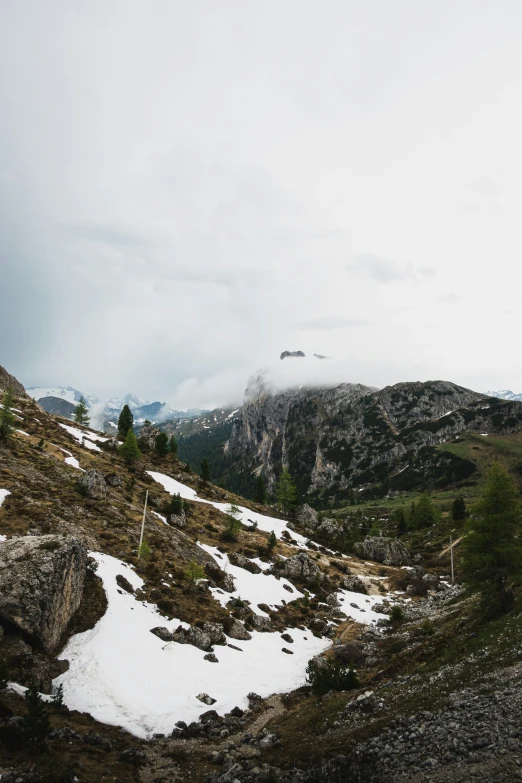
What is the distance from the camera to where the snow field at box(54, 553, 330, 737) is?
22953mm

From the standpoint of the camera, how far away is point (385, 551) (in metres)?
90.2

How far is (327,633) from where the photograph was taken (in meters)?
44.7

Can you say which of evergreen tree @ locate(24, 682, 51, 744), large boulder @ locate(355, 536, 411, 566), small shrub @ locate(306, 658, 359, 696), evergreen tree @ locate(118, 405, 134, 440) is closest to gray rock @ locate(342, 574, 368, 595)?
large boulder @ locate(355, 536, 411, 566)

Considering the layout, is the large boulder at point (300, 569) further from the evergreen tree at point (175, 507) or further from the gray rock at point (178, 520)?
the evergreen tree at point (175, 507)

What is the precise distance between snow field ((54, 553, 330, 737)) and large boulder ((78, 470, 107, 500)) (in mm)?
16813

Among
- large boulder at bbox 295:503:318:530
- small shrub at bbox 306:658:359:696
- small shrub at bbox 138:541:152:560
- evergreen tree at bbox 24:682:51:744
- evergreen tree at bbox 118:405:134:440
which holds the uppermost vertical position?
evergreen tree at bbox 118:405:134:440

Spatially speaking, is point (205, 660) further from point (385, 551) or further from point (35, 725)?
point (385, 551)

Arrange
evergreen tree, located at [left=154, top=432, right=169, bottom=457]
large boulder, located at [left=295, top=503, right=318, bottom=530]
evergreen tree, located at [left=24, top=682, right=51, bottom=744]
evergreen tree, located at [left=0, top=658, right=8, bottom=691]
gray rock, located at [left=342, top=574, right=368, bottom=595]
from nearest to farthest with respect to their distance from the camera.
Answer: evergreen tree, located at [left=24, top=682, right=51, bottom=744] → evergreen tree, located at [left=0, top=658, right=8, bottom=691] → gray rock, located at [left=342, top=574, right=368, bottom=595] → large boulder, located at [left=295, top=503, right=318, bottom=530] → evergreen tree, located at [left=154, top=432, right=169, bottom=457]

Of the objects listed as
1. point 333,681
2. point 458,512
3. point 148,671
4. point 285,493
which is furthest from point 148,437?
point 333,681

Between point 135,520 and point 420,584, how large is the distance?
165 feet

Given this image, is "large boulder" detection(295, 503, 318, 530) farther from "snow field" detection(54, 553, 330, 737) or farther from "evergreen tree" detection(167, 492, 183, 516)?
"snow field" detection(54, 553, 330, 737)

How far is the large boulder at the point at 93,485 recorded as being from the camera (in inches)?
2105

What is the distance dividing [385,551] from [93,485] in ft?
223

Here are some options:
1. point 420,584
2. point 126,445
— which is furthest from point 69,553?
point 420,584
